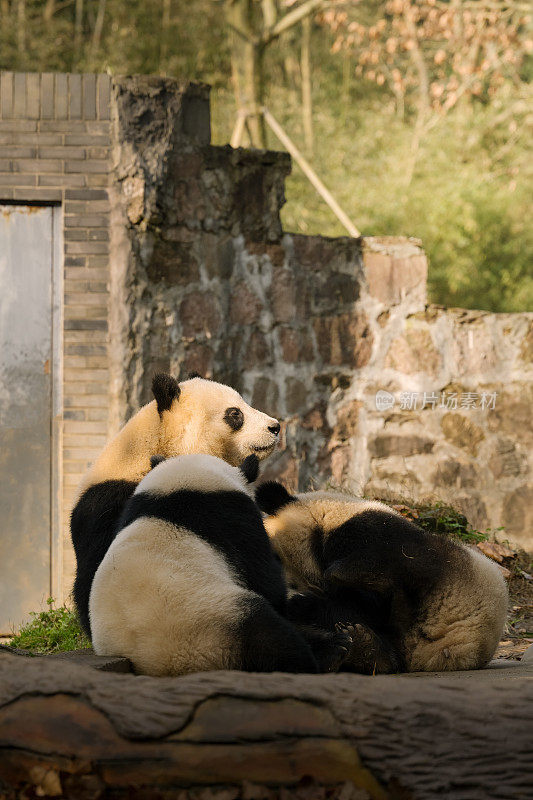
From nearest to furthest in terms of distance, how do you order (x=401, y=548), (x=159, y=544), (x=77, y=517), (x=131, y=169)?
(x=159, y=544) → (x=401, y=548) → (x=77, y=517) → (x=131, y=169)

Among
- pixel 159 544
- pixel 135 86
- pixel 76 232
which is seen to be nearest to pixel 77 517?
pixel 159 544

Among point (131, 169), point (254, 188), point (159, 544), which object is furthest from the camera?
point (254, 188)

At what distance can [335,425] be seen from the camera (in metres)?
6.35

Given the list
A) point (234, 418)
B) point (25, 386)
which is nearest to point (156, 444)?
point (234, 418)

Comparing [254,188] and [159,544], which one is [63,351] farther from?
[159,544]

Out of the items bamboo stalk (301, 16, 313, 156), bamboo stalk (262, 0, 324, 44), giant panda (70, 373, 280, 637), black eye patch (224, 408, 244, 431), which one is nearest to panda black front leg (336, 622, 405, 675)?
giant panda (70, 373, 280, 637)

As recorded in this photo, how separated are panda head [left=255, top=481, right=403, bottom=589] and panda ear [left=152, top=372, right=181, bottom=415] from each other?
0.63 metres

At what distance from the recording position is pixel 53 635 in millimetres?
4617

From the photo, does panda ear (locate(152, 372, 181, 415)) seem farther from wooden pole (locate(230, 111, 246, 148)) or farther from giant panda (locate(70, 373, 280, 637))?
wooden pole (locate(230, 111, 246, 148))

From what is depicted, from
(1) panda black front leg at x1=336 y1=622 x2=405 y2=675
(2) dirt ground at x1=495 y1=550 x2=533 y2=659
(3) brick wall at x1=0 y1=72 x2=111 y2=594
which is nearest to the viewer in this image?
(1) panda black front leg at x1=336 y1=622 x2=405 y2=675

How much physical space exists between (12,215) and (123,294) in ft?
3.04

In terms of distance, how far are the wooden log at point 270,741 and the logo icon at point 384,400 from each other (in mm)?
4395

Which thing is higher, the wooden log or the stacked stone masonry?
the stacked stone masonry

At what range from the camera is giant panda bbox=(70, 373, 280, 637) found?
342 centimetres
